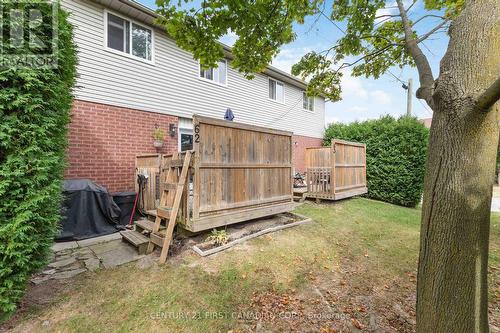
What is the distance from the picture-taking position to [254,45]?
4.03 metres

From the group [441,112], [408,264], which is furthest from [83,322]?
[408,264]

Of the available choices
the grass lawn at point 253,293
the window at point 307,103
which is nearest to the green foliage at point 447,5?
the grass lawn at point 253,293

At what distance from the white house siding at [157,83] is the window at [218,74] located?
0.22m

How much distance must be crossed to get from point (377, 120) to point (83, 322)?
474 inches

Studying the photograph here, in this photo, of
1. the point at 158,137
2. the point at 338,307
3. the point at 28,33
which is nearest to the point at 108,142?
the point at 158,137

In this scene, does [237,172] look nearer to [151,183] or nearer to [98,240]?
[151,183]

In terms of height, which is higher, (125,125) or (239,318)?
(125,125)

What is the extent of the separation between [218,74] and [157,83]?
110 inches

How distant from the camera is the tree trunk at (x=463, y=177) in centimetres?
165

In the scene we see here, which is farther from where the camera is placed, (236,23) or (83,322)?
(236,23)

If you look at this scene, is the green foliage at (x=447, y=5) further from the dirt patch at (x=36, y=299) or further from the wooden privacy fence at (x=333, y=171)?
the dirt patch at (x=36, y=299)

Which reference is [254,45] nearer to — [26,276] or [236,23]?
[236,23]

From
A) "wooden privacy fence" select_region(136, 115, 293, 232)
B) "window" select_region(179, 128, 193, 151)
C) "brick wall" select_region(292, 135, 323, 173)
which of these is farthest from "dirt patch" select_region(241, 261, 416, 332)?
"brick wall" select_region(292, 135, 323, 173)

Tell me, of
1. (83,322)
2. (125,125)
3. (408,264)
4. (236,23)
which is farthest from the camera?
(125,125)
